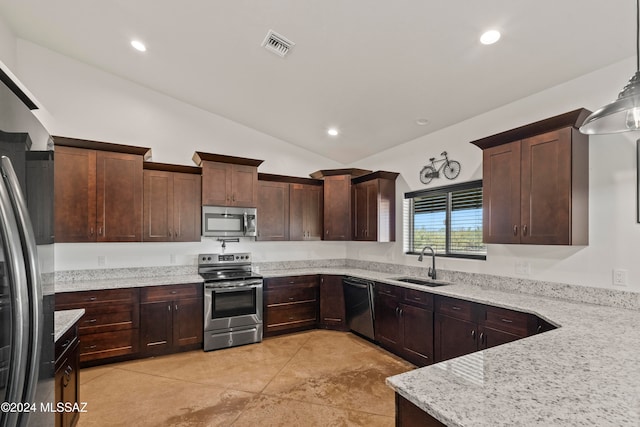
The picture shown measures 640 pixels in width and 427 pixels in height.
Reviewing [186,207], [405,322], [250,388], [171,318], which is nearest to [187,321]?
[171,318]

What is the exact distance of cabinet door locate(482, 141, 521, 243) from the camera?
2887mm

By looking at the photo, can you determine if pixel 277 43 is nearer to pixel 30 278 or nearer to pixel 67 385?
pixel 30 278

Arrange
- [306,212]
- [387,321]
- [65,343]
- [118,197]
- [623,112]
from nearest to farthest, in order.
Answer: [623,112]
[65,343]
[118,197]
[387,321]
[306,212]

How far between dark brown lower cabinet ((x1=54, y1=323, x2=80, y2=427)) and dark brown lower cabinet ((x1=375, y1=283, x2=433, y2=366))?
3024mm

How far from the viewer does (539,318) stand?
7.73 ft

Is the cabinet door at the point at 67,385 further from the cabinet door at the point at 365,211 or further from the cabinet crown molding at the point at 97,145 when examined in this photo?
the cabinet door at the point at 365,211

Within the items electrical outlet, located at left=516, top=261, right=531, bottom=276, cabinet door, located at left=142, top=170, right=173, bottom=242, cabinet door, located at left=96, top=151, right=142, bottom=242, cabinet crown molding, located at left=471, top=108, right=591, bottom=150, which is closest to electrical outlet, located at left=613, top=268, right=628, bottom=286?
electrical outlet, located at left=516, top=261, right=531, bottom=276

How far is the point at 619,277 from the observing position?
250 cm

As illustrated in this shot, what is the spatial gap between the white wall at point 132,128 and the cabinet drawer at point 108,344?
3.07ft

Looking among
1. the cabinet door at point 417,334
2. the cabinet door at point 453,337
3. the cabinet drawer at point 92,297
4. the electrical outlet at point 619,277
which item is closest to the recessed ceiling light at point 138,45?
the cabinet drawer at point 92,297

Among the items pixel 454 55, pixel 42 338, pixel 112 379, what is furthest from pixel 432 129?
pixel 112 379

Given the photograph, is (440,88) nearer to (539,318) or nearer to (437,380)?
(539,318)

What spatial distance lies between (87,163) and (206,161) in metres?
1.32

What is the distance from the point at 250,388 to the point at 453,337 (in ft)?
6.59
